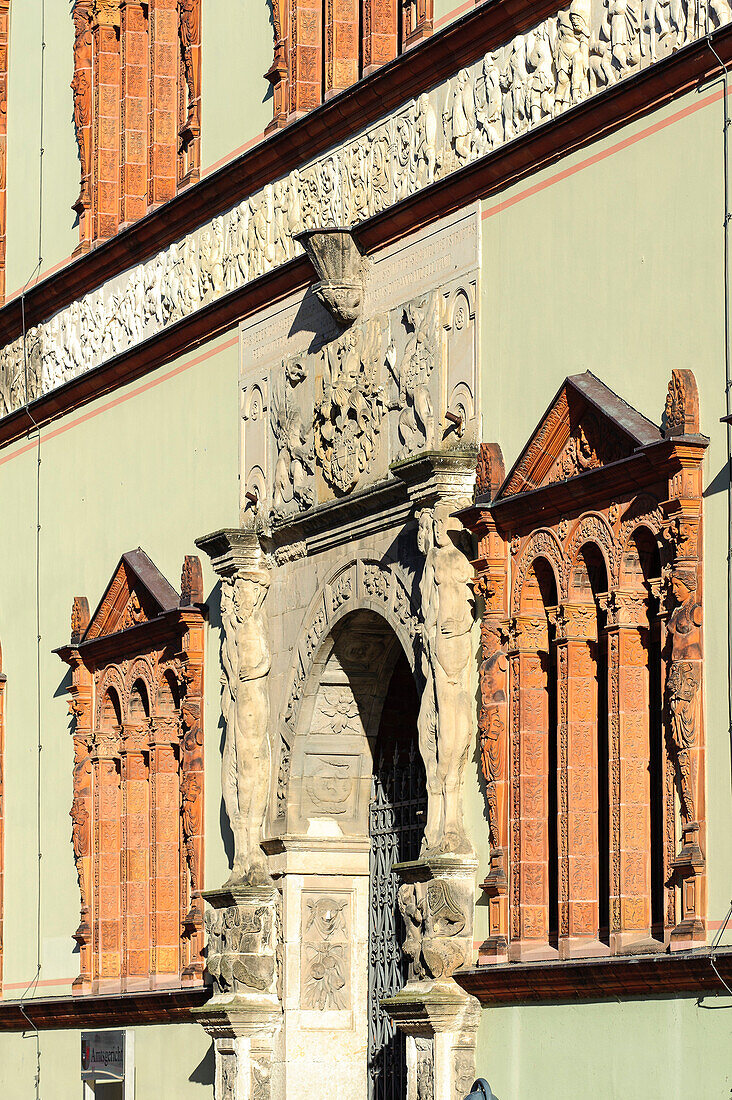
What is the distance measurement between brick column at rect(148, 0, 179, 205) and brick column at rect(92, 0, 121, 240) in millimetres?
841

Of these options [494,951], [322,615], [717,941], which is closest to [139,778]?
[322,615]

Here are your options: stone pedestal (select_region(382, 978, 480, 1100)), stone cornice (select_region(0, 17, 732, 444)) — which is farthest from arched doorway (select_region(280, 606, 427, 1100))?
stone cornice (select_region(0, 17, 732, 444))

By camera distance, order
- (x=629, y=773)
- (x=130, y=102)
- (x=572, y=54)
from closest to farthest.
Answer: (x=629, y=773)
(x=572, y=54)
(x=130, y=102)

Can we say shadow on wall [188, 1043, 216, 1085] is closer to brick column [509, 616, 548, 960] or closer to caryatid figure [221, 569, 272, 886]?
Result: caryatid figure [221, 569, 272, 886]

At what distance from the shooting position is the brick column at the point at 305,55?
19797mm

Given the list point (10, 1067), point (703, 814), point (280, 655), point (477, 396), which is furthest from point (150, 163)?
point (703, 814)

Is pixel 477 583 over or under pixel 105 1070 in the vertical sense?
over

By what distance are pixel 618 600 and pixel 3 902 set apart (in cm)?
1074

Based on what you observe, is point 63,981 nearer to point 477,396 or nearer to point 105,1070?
point 105,1070

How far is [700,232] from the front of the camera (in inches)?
580

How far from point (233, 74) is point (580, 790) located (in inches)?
314

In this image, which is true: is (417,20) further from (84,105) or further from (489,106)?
(84,105)

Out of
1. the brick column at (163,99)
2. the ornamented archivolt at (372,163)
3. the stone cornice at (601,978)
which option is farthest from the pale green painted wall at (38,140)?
the stone cornice at (601,978)

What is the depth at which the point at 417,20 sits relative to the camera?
59.3 feet
